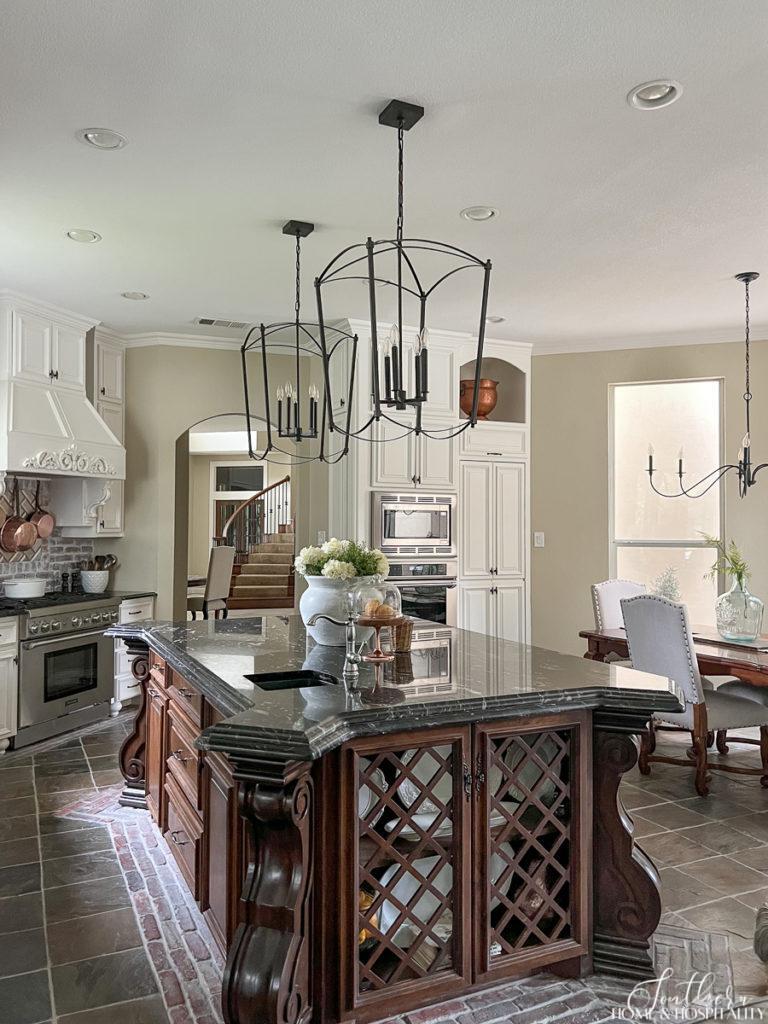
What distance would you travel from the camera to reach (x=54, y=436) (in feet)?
16.6

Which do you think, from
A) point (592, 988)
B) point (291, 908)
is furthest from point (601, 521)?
point (291, 908)

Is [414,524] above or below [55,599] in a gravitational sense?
above

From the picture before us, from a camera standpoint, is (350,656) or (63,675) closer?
(350,656)

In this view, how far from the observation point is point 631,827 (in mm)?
2312

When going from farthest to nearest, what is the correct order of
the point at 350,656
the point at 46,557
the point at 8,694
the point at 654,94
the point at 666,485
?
the point at 666,485 → the point at 46,557 → the point at 8,694 → the point at 654,94 → the point at 350,656

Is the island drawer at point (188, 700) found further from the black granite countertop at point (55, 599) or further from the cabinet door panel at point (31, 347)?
the cabinet door panel at point (31, 347)

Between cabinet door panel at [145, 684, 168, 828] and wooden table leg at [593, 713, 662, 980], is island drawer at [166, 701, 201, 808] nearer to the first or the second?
cabinet door panel at [145, 684, 168, 828]

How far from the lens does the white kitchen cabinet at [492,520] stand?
6.00 m

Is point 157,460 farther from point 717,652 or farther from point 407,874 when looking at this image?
point 407,874

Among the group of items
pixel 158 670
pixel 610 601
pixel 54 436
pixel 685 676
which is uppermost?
pixel 54 436

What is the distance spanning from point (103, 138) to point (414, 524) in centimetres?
339

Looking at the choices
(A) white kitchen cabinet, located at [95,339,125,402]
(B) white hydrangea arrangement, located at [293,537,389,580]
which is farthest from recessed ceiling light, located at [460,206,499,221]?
(A) white kitchen cabinet, located at [95,339,125,402]

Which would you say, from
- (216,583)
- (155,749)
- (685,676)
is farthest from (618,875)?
(216,583)

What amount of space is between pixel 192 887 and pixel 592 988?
1.33 m
